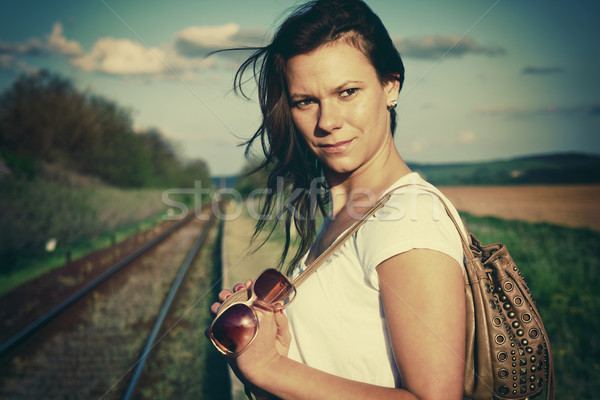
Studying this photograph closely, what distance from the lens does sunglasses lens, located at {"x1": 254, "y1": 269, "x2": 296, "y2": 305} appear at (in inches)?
47.8

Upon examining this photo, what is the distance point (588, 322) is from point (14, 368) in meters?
7.67

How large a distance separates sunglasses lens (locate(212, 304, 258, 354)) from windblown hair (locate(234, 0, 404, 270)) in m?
0.90

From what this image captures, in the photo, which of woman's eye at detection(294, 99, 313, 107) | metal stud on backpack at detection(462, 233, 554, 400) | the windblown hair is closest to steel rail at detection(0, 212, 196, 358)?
the windblown hair

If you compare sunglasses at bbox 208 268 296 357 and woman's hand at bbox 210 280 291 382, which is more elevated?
sunglasses at bbox 208 268 296 357

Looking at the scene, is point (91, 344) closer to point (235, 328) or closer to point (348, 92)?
point (235, 328)

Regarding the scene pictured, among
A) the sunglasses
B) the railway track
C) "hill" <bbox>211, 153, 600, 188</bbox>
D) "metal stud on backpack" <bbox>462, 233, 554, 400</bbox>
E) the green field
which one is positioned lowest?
"hill" <bbox>211, 153, 600, 188</bbox>

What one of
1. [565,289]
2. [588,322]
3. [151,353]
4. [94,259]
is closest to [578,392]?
[588,322]

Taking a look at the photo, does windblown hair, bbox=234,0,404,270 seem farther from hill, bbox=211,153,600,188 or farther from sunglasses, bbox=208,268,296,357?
hill, bbox=211,153,600,188

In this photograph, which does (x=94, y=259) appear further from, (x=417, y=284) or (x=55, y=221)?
(x=417, y=284)

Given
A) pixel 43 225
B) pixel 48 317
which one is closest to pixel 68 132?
pixel 43 225

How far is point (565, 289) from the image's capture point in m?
5.85

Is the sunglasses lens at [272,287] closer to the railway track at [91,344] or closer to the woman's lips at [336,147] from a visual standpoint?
the woman's lips at [336,147]

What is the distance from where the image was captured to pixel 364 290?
1104mm

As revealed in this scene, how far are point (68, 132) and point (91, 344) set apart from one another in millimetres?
35004
